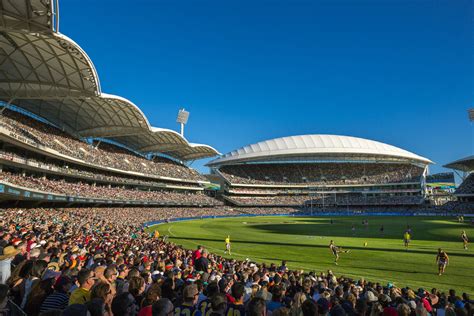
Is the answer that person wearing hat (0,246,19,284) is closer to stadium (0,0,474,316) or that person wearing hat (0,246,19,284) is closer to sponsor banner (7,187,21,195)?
stadium (0,0,474,316)

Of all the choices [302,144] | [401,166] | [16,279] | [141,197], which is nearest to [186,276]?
[16,279]

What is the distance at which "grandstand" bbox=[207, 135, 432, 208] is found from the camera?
96.8m

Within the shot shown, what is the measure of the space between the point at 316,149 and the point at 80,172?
78864 mm

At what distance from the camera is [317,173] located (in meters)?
108

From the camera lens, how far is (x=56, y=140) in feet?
167

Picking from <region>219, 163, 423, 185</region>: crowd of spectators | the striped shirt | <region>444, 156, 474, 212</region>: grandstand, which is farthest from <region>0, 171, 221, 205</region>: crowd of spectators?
<region>444, 156, 474, 212</region>: grandstand

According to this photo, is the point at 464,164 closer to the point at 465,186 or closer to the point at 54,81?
the point at 465,186

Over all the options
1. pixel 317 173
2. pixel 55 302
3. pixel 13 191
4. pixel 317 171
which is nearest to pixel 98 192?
pixel 13 191

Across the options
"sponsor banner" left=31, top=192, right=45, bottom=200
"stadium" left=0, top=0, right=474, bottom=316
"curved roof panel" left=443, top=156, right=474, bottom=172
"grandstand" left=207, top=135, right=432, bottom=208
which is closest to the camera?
"stadium" left=0, top=0, right=474, bottom=316

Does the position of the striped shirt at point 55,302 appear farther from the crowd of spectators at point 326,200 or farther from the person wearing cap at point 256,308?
the crowd of spectators at point 326,200

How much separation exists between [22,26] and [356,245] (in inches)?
1364

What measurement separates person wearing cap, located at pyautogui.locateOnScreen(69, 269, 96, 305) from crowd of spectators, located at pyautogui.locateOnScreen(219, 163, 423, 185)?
97174mm

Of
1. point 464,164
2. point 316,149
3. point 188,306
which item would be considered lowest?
point 188,306

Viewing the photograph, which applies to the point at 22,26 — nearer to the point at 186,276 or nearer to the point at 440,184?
A: the point at 186,276
